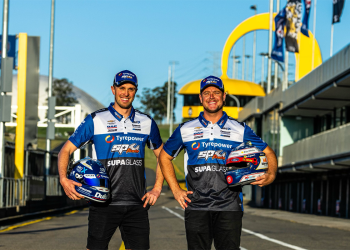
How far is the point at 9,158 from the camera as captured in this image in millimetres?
22891

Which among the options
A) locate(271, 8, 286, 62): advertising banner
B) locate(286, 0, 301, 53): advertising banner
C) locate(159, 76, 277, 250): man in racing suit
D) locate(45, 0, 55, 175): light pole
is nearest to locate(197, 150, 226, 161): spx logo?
locate(159, 76, 277, 250): man in racing suit

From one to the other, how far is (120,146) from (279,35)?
101 feet

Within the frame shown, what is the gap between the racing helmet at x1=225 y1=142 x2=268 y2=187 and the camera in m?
5.50

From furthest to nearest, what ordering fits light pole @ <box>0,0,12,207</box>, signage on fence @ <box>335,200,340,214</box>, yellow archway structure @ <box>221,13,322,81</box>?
1. yellow archway structure @ <box>221,13,322,81</box>
2. signage on fence @ <box>335,200,340,214</box>
3. light pole @ <box>0,0,12,207</box>

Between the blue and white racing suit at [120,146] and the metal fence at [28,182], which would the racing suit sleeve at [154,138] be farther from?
the metal fence at [28,182]

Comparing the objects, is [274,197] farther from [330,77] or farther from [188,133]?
[188,133]

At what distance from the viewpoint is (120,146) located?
5.76 metres

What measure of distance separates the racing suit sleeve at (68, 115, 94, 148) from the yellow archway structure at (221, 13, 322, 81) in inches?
1404

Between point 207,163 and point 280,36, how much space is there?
101ft

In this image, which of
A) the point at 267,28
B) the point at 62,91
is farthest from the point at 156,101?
the point at 267,28

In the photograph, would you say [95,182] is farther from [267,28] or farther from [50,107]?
[267,28]

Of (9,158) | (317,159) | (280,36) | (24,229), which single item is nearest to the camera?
(24,229)

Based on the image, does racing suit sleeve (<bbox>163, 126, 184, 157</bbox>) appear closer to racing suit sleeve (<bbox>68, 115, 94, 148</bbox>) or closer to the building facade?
racing suit sleeve (<bbox>68, 115, 94, 148</bbox>)

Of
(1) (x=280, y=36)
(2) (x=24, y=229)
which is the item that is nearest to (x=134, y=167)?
(2) (x=24, y=229)
